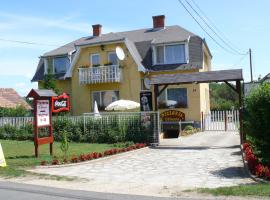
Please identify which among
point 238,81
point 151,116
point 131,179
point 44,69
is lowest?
point 131,179

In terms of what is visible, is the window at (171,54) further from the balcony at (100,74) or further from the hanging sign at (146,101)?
the hanging sign at (146,101)

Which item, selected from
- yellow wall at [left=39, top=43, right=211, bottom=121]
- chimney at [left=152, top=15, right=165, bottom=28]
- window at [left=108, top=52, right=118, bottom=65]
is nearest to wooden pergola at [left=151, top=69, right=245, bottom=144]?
yellow wall at [left=39, top=43, right=211, bottom=121]

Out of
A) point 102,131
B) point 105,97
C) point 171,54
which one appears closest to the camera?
point 102,131

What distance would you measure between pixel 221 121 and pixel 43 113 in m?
14.4

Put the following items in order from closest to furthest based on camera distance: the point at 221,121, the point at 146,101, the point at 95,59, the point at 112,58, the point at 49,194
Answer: the point at 49,194 < the point at 146,101 < the point at 221,121 < the point at 112,58 < the point at 95,59

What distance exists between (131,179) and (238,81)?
31.1 feet

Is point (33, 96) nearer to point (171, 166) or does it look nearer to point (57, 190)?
point (171, 166)

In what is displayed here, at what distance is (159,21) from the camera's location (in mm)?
35812

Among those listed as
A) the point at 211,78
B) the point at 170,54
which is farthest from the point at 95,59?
the point at 211,78

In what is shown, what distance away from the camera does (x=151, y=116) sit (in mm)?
20922

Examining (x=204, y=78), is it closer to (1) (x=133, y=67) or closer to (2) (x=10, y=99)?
(1) (x=133, y=67)

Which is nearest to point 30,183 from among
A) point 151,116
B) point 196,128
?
point 151,116

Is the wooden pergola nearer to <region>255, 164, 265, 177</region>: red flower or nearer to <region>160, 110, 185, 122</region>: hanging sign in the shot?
<region>160, 110, 185, 122</region>: hanging sign

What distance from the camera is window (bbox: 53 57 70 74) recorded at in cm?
3578
